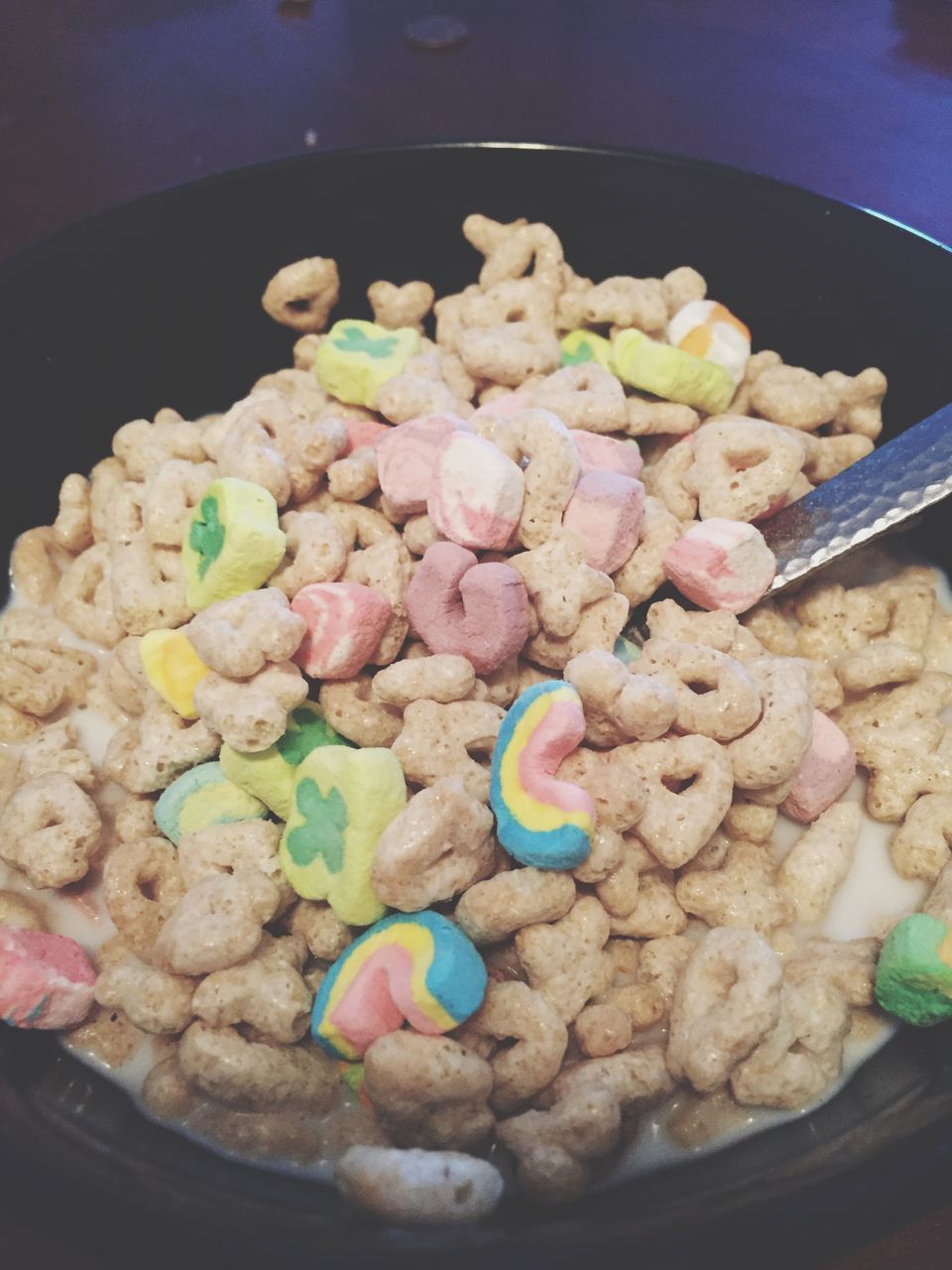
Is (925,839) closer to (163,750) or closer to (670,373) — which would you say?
(670,373)

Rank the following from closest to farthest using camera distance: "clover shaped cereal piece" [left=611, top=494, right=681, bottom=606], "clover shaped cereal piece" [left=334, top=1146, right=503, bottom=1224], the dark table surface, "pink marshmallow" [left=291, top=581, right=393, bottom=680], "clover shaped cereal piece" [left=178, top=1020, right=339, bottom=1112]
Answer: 1. "clover shaped cereal piece" [left=334, top=1146, right=503, bottom=1224]
2. "clover shaped cereal piece" [left=178, top=1020, right=339, bottom=1112]
3. "pink marshmallow" [left=291, top=581, right=393, bottom=680]
4. "clover shaped cereal piece" [left=611, top=494, right=681, bottom=606]
5. the dark table surface

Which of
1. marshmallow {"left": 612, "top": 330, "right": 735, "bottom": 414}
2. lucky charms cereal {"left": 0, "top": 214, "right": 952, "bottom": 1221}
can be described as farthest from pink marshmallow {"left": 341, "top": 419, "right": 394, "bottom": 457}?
marshmallow {"left": 612, "top": 330, "right": 735, "bottom": 414}

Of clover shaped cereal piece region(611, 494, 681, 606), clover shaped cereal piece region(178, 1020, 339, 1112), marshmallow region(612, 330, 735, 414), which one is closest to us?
clover shaped cereal piece region(178, 1020, 339, 1112)

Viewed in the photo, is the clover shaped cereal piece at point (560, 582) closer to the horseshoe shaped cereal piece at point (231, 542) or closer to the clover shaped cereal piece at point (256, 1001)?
the horseshoe shaped cereal piece at point (231, 542)

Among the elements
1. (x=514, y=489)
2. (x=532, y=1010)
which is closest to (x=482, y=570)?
(x=514, y=489)

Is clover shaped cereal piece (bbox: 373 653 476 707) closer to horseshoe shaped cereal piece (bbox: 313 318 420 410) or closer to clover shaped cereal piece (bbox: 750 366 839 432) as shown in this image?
horseshoe shaped cereal piece (bbox: 313 318 420 410)
